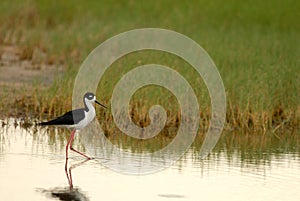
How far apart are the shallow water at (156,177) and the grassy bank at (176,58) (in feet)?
4.46

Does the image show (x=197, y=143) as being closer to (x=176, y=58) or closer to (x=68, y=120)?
(x=68, y=120)

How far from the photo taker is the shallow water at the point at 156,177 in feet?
28.5

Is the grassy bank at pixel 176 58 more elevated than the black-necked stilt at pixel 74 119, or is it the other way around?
the grassy bank at pixel 176 58

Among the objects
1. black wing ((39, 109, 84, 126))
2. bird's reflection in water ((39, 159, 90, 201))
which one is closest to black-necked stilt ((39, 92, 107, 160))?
black wing ((39, 109, 84, 126))

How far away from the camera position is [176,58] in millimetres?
15586

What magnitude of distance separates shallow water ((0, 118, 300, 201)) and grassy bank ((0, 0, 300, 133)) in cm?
136

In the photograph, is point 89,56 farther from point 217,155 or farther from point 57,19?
point 217,155

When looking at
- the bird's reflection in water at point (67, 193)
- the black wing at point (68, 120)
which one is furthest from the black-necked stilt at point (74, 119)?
the bird's reflection in water at point (67, 193)

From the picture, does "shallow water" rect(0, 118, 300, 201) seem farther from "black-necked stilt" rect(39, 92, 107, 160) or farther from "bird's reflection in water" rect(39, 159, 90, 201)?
"black-necked stilt" rect(39, 92, 107, 160)

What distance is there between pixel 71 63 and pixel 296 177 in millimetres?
6414

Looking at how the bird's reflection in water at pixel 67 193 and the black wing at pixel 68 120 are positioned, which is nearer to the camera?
the bird's reflection in water at pixel 67 193

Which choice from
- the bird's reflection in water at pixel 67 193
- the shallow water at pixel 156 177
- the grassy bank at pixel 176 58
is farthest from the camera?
the grassy bank at pixel 176 58

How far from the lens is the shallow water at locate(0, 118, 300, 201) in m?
8.68

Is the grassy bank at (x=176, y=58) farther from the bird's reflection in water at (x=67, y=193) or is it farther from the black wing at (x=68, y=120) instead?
the bird's reflection in water at (x=67, y=193)
